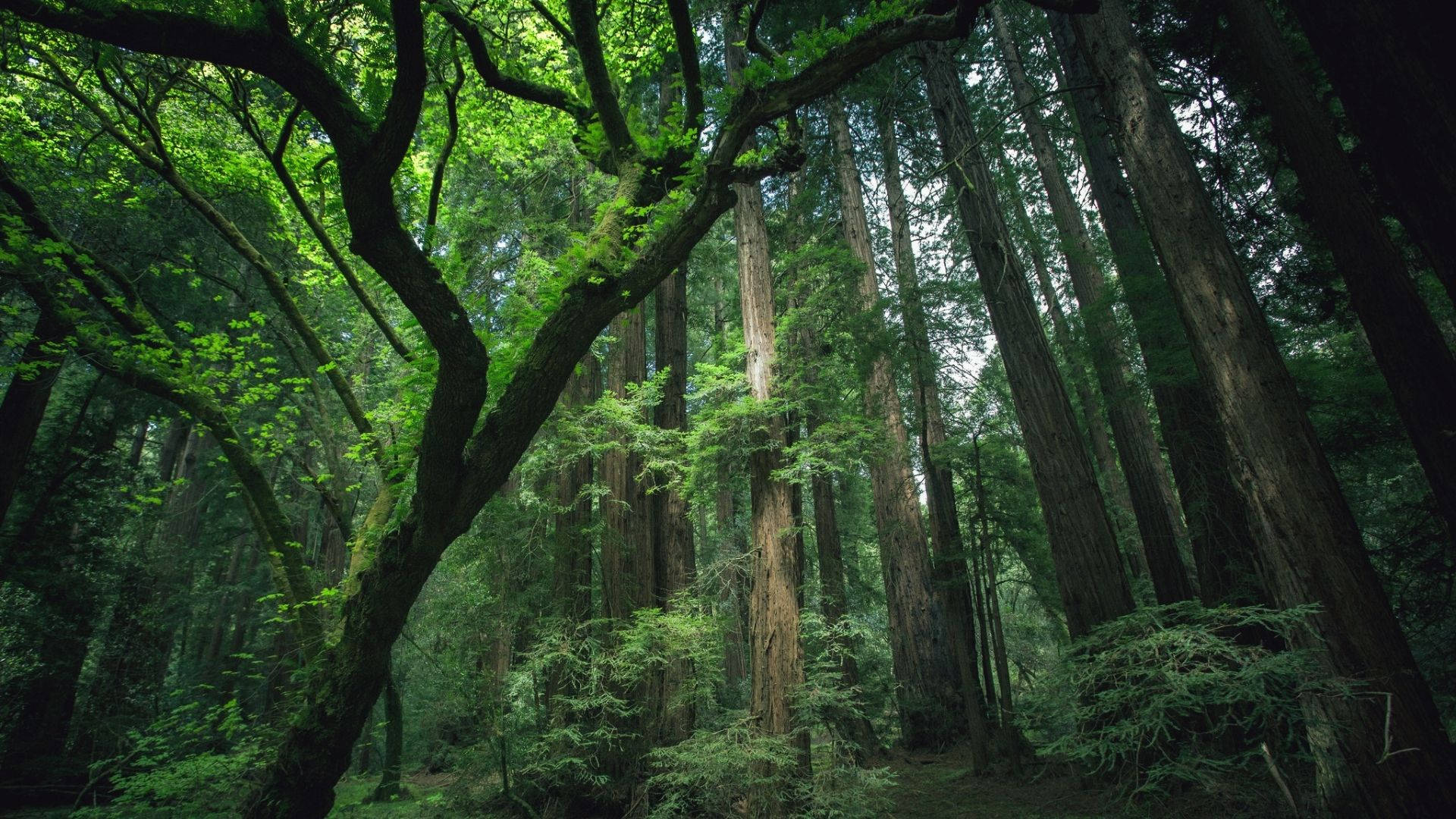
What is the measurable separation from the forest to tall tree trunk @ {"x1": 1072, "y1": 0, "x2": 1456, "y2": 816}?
2cm

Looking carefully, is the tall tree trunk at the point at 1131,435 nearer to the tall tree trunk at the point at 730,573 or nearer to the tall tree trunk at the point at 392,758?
the tall tree trunk at the point at 730,573

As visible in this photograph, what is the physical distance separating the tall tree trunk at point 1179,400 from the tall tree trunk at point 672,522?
17.0 feet

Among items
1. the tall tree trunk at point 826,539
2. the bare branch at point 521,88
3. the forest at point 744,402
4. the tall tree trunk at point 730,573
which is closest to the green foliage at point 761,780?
the forest at point 744,402

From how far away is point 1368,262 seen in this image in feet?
11.1

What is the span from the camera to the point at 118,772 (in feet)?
18.5

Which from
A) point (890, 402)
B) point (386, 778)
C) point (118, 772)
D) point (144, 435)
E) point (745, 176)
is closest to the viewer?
point (745, 176)

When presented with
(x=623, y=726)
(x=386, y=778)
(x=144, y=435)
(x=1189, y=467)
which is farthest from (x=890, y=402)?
Result: (x=144, y=435)

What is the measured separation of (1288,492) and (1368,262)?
4.80 ft

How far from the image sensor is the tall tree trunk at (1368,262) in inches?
121

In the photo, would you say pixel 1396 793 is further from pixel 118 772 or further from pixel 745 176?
pixel 118 772

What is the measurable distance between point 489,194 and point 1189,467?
37.5ft

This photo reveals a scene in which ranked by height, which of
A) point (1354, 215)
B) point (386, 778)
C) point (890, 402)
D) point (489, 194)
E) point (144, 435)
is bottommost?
point (386, 778)

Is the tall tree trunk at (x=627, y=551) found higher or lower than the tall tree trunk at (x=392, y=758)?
higher

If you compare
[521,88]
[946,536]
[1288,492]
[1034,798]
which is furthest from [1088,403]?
[521,88]
